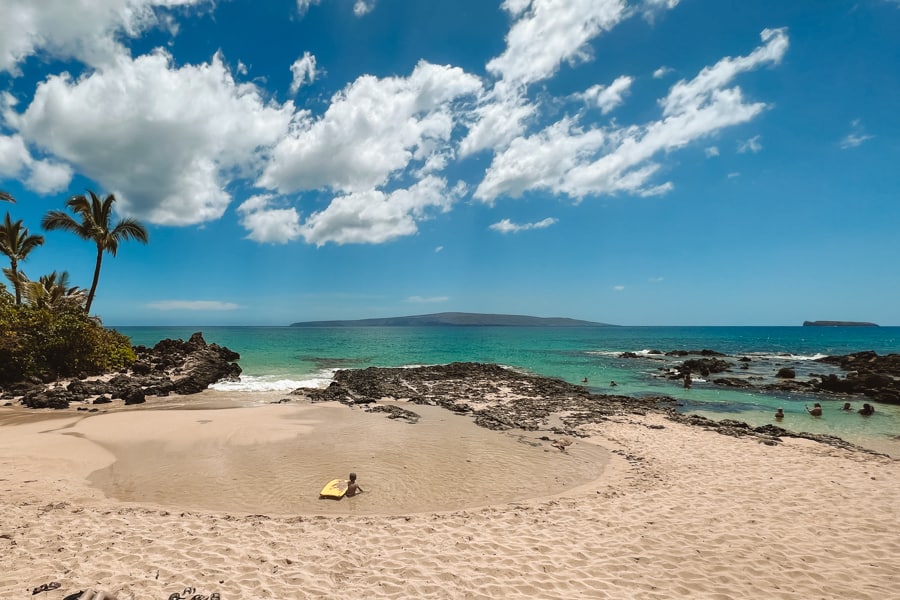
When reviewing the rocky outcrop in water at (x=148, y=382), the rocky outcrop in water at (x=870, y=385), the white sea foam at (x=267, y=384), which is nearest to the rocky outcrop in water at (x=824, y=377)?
the rocky outcrop in water at (x=870, y=385)

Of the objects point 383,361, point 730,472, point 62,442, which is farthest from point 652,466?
point 383,361

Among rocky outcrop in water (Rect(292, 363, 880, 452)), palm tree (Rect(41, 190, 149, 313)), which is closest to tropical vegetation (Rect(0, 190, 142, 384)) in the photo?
palm tree (Rect(41, 190, 149, 313))

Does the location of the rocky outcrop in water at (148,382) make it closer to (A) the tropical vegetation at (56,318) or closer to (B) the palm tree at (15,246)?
(A) the tropical vegetation at (56,318)

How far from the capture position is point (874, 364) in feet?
129

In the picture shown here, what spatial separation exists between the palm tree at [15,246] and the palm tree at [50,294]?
156 cm

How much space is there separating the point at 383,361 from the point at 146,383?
25923 mm

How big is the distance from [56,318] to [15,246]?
13.6 metres

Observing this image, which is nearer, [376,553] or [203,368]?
[376,553]

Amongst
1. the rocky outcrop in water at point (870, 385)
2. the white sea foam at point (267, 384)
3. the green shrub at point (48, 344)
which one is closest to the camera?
the green shrub at point (48, 344)

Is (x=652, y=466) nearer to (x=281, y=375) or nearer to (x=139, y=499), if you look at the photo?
(x=139, y=499)

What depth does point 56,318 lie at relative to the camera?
73.8 ft

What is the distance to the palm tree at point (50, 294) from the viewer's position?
25156 mm

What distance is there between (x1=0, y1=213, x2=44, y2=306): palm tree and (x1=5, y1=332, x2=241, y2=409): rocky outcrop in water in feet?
30.7

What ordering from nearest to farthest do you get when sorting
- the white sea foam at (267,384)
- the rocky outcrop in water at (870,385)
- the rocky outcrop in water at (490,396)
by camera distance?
the rocky outcrop in water at (490,396), the rocky outcrop in water at (870,385), the white sea foam at (267,384)
